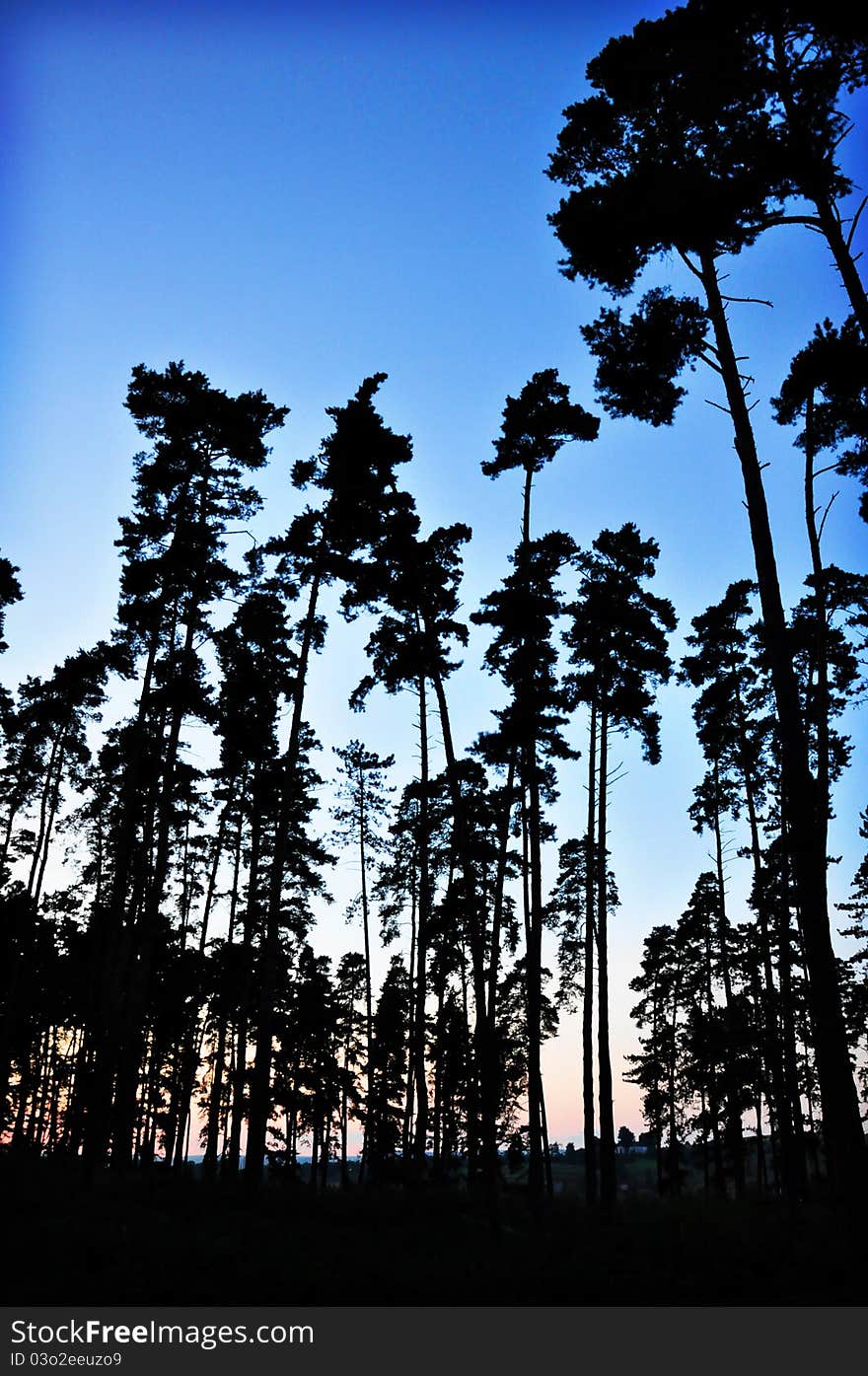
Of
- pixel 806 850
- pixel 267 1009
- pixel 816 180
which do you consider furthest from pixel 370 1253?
pixel 816 180

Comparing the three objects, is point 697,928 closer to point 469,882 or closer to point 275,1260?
point 469,882

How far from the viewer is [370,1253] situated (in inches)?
488

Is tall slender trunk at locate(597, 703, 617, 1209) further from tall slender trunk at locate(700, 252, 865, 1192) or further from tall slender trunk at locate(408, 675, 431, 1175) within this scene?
tall slender trunk at locate(700, 252, 865, 1192)

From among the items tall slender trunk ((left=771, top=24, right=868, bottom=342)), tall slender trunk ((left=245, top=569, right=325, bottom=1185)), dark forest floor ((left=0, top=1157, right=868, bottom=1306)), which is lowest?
dark forest floor ((left=0, top=1157, right=868, bottom=1306))

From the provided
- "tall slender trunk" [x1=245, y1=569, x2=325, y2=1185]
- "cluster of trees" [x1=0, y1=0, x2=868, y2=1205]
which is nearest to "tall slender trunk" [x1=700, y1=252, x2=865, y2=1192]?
"cluster of trees" [x1=0, y1=0, x2=868, y2=1205]

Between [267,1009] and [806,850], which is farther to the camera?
[267,1009]

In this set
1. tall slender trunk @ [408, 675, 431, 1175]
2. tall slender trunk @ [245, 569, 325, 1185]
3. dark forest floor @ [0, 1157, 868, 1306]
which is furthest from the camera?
tall slender trunk @ [408, 675, 431, 1175]

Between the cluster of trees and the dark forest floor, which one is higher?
the cluster of trees

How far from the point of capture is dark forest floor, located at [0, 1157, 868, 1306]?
9.43m

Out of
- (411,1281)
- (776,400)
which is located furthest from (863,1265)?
(776,400)

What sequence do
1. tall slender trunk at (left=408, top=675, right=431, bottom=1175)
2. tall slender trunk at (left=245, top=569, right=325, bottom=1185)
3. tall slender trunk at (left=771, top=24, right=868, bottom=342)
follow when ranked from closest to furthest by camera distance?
tall slender trunk at (left=771, top=24, right=868, bottom=342) < tall slender trunk at (left=245, top=569, right=325, bottom=1185) < tall slender trunk at (left=408, top=675, right=431, bottom=1175)

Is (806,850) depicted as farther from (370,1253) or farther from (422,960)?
(422,960)

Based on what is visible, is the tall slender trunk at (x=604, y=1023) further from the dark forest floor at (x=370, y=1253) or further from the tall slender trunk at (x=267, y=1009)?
the tall slender trunk at (x=267, y=1009)

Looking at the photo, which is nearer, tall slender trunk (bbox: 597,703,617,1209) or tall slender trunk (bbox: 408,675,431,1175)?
tall slender trunk (bbox: 597,703,617,1209)
